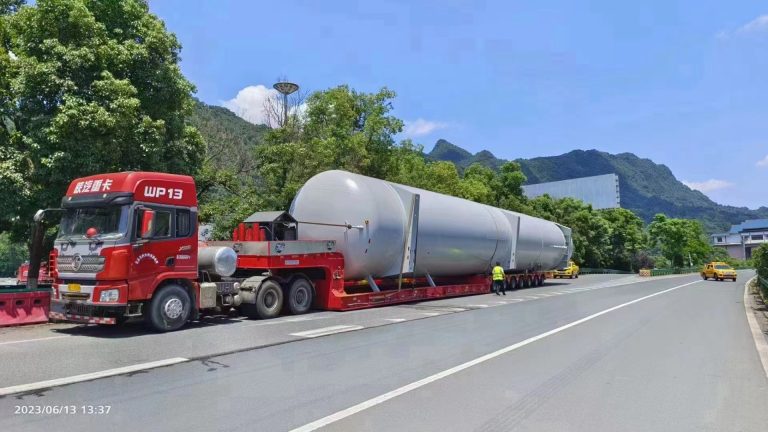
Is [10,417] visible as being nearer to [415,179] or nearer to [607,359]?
[607,359]

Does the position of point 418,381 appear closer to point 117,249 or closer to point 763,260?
point 117,249

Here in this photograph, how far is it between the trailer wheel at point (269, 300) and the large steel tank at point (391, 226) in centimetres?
238

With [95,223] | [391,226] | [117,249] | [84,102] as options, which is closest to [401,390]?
[117,249]

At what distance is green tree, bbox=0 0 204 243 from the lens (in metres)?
13.1

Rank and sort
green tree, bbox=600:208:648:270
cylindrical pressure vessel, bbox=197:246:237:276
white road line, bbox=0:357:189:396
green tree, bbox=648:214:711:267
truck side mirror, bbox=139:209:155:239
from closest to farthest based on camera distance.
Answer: white road line, bbox=0:357:189:396, truck side mirror, bbox=139:209:155:239, cylindrical pressure vessel, bbox=197:246:237:276, green tree, bbox=600:208:648:270, green tree, bbox=648:214:711:267

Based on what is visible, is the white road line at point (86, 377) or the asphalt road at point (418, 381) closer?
the asphalt road at point (418, 381)

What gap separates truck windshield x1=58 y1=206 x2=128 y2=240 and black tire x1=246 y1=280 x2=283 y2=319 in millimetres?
3772

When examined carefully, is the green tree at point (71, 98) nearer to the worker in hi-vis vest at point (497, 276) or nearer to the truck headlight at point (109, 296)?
the truck headlight at point (109, 296)

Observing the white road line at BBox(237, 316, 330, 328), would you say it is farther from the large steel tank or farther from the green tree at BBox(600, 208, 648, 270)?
the green tree at BBox(600, 208, 648, 270)

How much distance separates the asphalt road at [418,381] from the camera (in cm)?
512

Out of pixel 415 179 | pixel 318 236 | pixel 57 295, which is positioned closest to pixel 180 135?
pixel 318 236

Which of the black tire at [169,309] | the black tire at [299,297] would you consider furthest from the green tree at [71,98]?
the black tire at [299,297]

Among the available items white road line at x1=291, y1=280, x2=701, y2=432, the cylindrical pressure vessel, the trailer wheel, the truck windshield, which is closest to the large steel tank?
the trailer wheel

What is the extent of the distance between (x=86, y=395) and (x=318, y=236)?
9.61 metres
